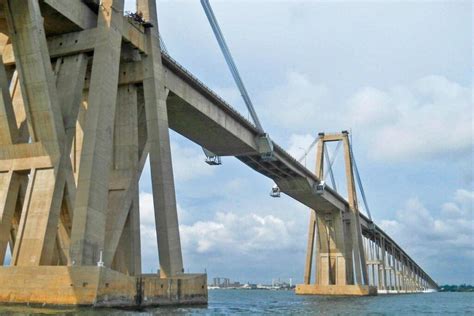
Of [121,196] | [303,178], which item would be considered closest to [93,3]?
[121,196]

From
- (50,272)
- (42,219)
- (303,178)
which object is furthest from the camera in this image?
(303,178)

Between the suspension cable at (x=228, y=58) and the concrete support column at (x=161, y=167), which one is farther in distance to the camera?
the suspension cable at (x=228, y=58)

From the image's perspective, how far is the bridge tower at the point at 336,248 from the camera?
7644cm

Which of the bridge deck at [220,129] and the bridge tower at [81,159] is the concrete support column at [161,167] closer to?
the bridge tower at [81,159]

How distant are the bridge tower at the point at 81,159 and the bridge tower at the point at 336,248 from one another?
49304mm

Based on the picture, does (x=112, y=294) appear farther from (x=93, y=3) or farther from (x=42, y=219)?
(x=93, y=3)

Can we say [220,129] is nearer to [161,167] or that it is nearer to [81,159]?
[161,167]

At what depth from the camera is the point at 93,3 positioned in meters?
27.3

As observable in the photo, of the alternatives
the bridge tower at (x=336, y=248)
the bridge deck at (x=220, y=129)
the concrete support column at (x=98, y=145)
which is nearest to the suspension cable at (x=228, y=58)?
the bridge deck at (x=220, y=129)

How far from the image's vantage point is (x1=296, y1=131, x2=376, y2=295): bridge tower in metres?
76.4

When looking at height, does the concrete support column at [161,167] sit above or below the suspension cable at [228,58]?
below

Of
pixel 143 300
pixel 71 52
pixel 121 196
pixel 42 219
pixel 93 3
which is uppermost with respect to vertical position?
pixel 93 3

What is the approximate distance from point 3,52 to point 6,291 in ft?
41.5

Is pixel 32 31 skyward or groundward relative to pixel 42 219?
skyward
